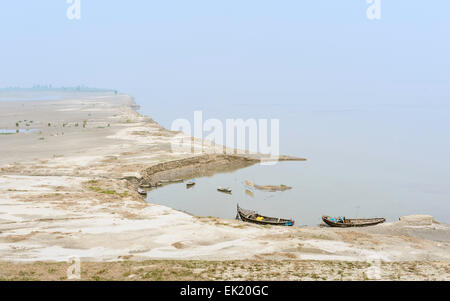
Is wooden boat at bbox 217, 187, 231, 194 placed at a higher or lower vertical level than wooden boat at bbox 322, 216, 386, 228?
higher

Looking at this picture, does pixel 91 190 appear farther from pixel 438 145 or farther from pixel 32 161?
pixel 438 145

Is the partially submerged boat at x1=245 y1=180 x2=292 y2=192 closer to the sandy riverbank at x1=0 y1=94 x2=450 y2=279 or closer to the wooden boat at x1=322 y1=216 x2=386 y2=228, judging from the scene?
the sandy riverbank at x1=0 y1=94 x2=450 y2=279

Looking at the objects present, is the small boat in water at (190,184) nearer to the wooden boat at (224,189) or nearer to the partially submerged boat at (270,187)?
the wooden boat at (224,189)

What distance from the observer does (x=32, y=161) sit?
54.2 meters

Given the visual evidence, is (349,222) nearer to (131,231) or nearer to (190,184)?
(131,231)

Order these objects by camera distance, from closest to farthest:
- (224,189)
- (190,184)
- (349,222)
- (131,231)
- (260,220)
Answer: (131,231), (260,220), (349,222), (224,189), (190,184)

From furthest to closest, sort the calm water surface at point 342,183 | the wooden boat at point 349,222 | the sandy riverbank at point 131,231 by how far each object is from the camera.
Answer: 1. the calm water surface at point 342,183
2. the wooden boat at point 349,222
3. the sandy riverbank at point 131,231

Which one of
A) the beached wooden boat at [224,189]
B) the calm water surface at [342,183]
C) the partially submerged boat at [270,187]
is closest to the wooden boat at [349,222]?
the calm water surface at [342,183]

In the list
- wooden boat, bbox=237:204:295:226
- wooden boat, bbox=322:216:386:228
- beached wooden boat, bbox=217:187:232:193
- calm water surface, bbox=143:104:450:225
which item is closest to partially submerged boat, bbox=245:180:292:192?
calm water surface, bbox=143:104:450:225

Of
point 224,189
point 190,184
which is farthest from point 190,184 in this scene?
point 224,189

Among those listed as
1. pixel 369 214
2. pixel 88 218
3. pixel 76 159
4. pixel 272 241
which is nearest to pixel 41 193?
pixel 88 218

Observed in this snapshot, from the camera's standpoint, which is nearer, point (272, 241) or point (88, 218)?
point (272, 241)
